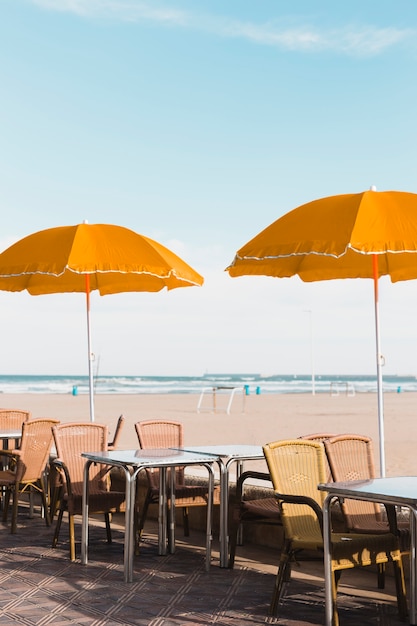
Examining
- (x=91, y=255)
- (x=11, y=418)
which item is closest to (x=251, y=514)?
(x=91, y=255)

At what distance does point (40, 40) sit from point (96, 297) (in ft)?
20.1

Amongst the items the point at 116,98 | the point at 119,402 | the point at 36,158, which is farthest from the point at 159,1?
the point at 119,402

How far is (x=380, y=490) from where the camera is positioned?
4.91 meters

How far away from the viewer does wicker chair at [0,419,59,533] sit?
813cm

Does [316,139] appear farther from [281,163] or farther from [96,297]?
[96,297]

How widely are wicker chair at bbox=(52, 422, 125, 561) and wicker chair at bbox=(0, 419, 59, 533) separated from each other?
61 cm

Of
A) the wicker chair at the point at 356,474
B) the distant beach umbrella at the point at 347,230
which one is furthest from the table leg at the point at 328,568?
the distant beach umbrella at the point at 347,230

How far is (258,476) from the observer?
265 inches

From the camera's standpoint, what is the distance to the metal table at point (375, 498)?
471 cm

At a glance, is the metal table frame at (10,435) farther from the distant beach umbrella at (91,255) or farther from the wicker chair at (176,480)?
the wicker chair at (176,480)

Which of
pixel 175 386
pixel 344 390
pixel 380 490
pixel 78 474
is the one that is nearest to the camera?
pixel 380 490

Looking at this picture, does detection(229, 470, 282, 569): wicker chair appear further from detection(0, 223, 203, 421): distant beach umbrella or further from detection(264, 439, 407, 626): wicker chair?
detection(0, 223, 203, 421): distant beach umbrella

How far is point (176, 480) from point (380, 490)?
3.25 metres

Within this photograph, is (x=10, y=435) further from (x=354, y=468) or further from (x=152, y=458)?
(x=354, y=468)
